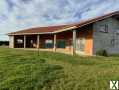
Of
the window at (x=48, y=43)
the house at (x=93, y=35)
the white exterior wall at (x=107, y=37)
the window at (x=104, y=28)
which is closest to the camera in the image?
the house at (x=93, y=35)

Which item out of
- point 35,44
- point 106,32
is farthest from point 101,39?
point 35,44

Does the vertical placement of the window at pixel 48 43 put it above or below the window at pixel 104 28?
below

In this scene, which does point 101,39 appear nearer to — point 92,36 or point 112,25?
point 92,36

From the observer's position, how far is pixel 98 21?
20.7m

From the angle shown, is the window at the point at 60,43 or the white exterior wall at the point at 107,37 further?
the window at the point at 60,43

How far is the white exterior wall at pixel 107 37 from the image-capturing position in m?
20.5

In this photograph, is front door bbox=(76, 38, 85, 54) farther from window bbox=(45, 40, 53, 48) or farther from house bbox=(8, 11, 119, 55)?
window bbox=(45, 40, 53, 48)

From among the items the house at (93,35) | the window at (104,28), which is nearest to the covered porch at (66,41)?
the house at (93,35)

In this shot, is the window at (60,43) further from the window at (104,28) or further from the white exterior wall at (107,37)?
the window at (104,28)

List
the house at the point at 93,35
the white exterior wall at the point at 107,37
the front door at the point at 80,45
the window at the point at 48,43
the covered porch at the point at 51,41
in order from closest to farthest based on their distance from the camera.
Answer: the house at the point at 93,35
the white exterior wall at the point at 107,37
the front door at the point at 80,45
the covered porch at the point at 51,41
the window at the point at 48,43

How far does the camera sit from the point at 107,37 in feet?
70.9

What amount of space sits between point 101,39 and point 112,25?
2834 millimetres

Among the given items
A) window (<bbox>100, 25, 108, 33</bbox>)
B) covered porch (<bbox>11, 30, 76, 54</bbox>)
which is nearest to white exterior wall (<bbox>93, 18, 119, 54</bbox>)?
window (<bbox>100, 25, 108, 33</bbox>)

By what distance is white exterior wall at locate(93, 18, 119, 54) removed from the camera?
20.5m
